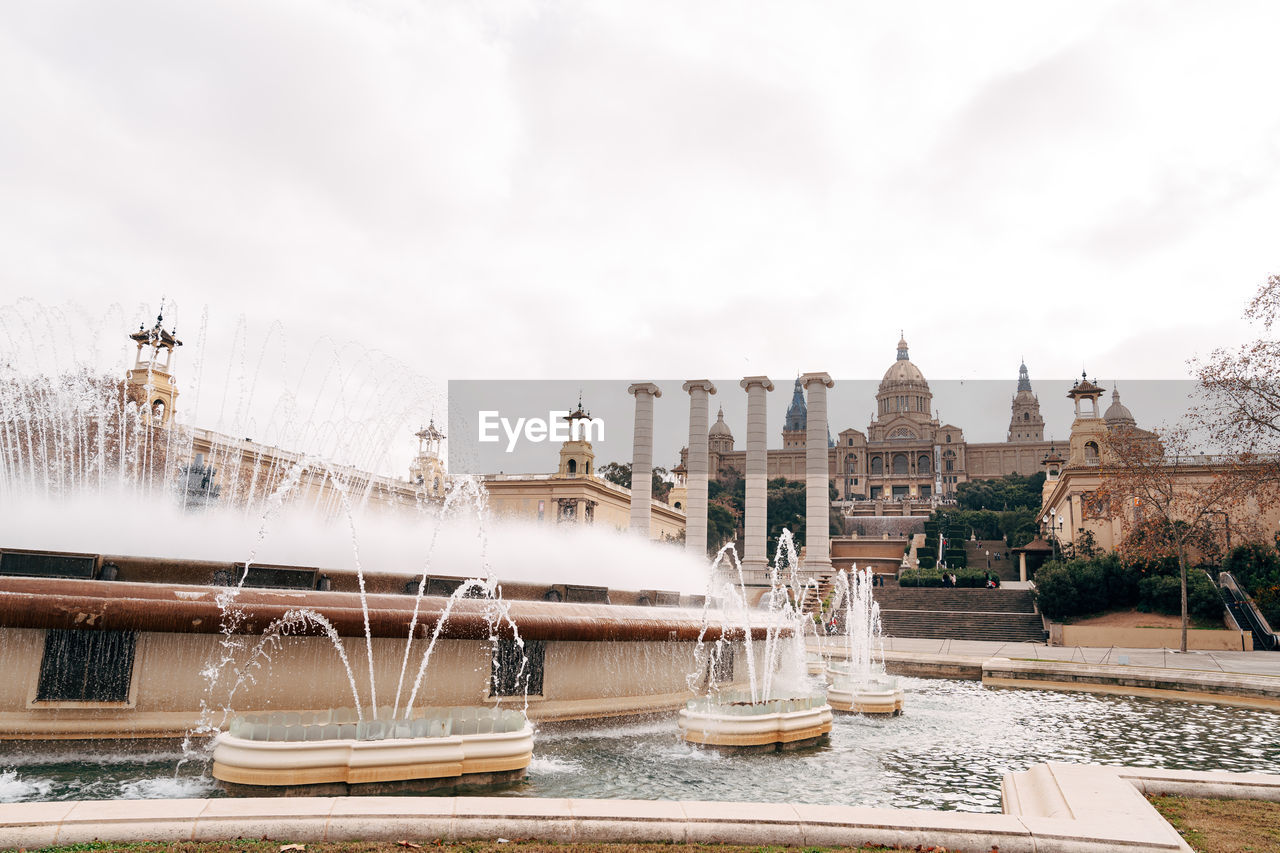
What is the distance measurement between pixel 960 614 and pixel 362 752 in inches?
1347

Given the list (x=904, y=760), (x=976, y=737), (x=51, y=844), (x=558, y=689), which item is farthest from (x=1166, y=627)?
(x=51, y=844)

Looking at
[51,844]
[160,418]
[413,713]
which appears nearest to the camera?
[51,844]

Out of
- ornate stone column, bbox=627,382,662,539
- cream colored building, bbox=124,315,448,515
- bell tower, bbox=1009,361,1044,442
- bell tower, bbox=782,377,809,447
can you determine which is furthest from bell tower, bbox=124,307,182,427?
bell tower, bbox=1009,361,1044,442

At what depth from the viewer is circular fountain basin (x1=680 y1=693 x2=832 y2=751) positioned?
11078 mm

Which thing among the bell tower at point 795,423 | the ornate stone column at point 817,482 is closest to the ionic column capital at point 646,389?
the ornate stone column at point 817,482

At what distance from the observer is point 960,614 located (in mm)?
37531

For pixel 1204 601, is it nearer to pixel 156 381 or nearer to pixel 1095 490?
pixel 1095 490

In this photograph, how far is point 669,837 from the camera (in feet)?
20.4

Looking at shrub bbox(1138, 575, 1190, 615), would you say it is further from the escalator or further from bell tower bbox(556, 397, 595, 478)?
bell tower bbox(556, 397, 595, 478)

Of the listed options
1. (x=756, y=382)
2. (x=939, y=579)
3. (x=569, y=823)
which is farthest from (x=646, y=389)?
(x=569, y=823)

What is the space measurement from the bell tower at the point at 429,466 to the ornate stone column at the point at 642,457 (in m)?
15.1

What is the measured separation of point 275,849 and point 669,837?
2.69 m

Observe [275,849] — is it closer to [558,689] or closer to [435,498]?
[558,689]

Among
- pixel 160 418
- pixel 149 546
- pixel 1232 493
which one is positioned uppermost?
pixel 160 418
